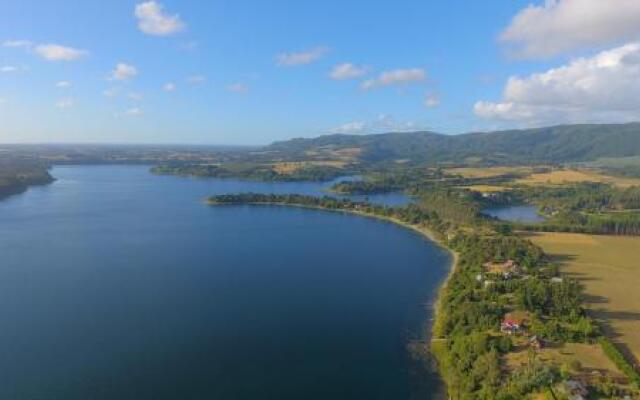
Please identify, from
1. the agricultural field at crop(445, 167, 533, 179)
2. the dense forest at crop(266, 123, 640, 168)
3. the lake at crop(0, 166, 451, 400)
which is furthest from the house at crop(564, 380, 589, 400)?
the dense forest at crop(266, 123, 640, 168)

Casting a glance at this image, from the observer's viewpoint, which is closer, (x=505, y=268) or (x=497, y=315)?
(x=497, y=315)

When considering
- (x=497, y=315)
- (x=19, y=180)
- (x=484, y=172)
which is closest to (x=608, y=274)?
(x=497, y=315)

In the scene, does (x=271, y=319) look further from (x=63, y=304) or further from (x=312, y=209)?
(x=312, y=209)

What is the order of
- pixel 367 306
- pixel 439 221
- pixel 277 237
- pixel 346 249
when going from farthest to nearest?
pixel 439 221
pixel 277 237
pixel 346 249
pixel 367 306

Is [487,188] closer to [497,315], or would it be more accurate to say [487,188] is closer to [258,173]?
[258,173]

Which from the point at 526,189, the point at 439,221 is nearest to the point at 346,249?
the point at 439,221
